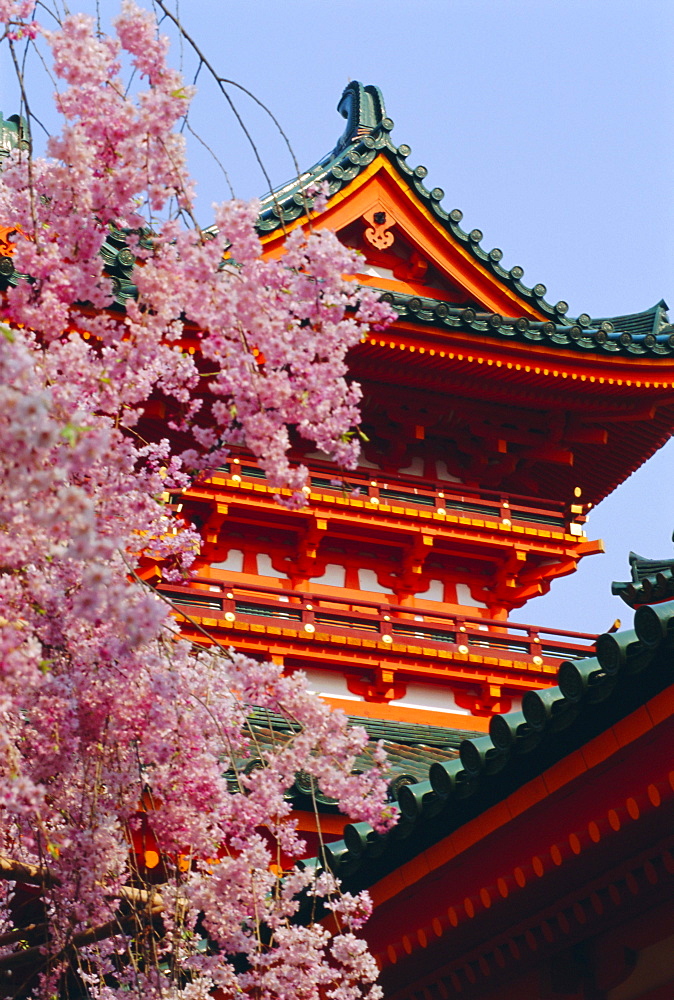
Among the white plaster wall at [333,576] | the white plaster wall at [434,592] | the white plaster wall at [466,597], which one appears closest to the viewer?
the white plaster wall at [333,576]

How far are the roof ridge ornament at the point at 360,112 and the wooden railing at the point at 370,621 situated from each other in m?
5.69

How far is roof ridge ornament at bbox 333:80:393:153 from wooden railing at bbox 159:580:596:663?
569cm

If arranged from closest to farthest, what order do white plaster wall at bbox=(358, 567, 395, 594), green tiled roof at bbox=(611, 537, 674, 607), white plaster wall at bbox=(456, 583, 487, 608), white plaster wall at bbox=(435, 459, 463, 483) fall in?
green tiled roof at bbox=(611, 537, 674, 607) < white plaster wall at bbox=(358, 567, 395, 594) < white plaster wall at bbox=(456, 583, 487, 608) < white plaster wall at bbox=(435, 459, 463, 483)

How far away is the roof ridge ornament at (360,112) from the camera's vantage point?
608 inches

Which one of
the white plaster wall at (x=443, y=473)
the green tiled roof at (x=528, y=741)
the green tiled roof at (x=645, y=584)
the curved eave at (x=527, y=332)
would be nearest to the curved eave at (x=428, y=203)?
the curved eave at (x=527, y=332)

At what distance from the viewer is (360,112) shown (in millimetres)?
15812

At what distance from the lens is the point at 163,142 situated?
195 inches

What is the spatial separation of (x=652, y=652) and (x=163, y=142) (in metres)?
2.73

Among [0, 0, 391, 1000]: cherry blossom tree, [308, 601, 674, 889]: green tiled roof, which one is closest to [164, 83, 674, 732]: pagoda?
[308, 601, 674, 889]: green tiled roof

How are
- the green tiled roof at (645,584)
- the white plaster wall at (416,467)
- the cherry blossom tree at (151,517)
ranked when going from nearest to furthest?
the cherry blossom tree at (151,517)
the green tiled roof at (645,584)
the white plaster wall at (416,467)

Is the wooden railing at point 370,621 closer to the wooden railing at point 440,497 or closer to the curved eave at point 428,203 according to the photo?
the wooden railing at point 440,497

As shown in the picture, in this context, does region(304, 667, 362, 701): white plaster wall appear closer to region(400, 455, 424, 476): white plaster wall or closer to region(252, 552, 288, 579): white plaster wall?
region(252, 552, 288, 579): white plaster wall

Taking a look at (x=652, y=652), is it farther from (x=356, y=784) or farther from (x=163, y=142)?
(x=163, y=142)

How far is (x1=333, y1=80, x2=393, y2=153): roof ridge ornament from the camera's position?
15438 millimetres
